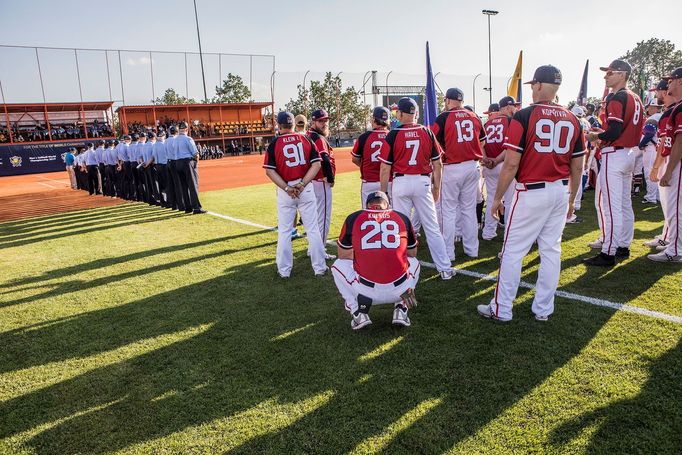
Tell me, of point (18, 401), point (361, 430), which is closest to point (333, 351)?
point (361, 430)

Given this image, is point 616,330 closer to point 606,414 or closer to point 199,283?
point 606,414

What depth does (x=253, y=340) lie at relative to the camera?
4.38 meters

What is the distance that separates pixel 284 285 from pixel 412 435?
3382 millimetres

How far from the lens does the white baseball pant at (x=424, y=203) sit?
559cm

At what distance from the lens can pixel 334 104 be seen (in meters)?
61.5

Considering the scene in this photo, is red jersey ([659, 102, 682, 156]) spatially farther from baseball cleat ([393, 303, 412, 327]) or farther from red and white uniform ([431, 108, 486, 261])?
baseball cleat ([393, 303, 412, 327])

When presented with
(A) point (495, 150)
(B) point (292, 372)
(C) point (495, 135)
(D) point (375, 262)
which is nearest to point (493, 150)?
(A) point (495, 150)

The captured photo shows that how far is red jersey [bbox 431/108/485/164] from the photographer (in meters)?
6.20

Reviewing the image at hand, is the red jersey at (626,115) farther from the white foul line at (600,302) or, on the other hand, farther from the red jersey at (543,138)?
the white foul line at (600,302)

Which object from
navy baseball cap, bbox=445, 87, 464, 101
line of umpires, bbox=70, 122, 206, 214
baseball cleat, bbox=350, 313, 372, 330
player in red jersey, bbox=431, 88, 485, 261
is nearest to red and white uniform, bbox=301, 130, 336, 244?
player in red jersey, bbox=431, 88, 485, 261

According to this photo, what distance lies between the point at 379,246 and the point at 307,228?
2.31 meters

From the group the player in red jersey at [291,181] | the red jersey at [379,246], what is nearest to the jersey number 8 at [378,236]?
the red jersey at [379,246]

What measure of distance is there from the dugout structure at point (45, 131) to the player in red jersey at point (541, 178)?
34.6 m

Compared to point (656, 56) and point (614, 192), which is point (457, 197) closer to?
point (614, 192)
